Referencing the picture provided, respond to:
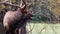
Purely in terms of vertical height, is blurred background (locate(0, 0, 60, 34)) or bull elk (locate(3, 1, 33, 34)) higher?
bull elk (locate(3, 1, 33, 34))

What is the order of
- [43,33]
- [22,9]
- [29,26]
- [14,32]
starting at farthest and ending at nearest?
[43,33] → [29,26] → [14,32] → [22,9]

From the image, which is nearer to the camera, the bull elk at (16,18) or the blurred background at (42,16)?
the bull elk at (16,18)

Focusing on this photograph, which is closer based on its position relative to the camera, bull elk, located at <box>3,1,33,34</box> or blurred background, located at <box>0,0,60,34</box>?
bull elk, located at <box>3,1,33,34</box>

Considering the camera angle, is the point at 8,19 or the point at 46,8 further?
the point at 46,8

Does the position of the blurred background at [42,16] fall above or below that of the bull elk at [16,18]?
below

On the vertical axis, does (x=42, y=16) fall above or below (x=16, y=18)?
below

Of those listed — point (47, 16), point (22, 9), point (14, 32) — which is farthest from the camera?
point (47, 16)

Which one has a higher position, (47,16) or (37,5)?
(37,5)

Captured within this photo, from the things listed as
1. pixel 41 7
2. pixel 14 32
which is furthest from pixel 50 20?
pixel 14 32

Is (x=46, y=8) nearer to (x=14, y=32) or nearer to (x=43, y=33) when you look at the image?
(x=43, y=33)

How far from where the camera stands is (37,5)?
371cm

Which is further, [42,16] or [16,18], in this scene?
[42,16]

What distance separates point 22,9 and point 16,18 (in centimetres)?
12

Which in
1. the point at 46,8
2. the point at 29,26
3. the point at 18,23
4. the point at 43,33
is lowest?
the point at 43,33
